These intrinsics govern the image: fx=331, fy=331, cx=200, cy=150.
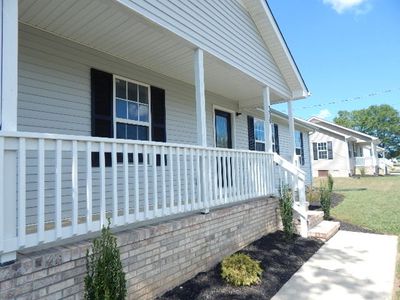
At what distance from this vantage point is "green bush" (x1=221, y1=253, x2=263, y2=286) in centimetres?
468

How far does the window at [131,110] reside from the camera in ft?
20.1

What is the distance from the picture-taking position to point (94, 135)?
560 cm

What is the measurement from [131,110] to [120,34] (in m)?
1.56

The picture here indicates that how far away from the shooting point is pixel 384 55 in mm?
29844

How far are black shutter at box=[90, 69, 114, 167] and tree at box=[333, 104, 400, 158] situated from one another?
71801 mm

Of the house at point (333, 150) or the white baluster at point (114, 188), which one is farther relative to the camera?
the house at point (333, 150)

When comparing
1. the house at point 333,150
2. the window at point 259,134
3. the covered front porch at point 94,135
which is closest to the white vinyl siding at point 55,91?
the covered front porch at point 94,135

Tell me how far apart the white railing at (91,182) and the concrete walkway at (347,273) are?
1664mm

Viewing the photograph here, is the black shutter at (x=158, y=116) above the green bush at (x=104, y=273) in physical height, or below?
above

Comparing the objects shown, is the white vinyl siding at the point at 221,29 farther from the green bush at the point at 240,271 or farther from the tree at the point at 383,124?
the tree at the point at 383,124

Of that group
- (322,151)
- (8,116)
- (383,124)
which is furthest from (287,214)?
(383,124)

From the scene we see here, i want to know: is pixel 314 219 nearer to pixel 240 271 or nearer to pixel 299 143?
pixel 240 271

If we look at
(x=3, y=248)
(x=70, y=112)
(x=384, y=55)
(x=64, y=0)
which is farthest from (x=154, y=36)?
(x=384, y=55)

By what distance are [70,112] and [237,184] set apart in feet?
10.6
